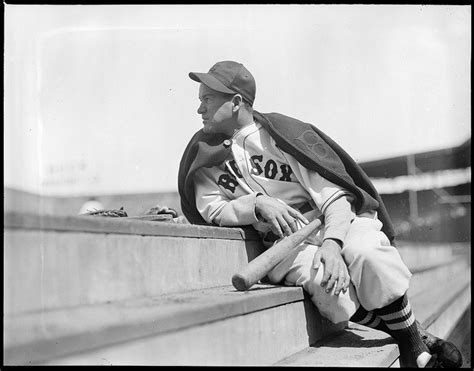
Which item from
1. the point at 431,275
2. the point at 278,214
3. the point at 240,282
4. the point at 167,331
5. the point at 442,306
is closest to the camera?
the point at 167,331

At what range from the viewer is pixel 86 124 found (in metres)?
1.67

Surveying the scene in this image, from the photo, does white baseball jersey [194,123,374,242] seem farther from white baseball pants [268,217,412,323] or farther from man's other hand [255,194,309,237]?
white baseball pants [268,217,412,323]

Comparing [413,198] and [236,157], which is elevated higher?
[236,157]

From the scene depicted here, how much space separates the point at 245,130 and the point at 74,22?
0.57 m

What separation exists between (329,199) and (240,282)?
0.41 meters

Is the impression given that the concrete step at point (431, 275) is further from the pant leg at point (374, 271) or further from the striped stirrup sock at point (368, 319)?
Result: the pant leg at point (374, 271)

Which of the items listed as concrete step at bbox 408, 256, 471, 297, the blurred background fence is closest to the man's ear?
the blurred background fence

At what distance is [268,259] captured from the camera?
4.95 ft

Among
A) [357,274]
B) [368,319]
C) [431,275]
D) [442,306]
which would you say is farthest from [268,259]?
[431,275]

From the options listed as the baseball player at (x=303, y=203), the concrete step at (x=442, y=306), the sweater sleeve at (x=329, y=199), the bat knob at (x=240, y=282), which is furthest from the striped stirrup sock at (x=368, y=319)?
the concrete step at (x=442, y=306)

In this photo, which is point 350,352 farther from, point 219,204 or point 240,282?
point 219,204

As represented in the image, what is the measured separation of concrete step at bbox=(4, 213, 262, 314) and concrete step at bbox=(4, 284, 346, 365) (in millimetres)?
34

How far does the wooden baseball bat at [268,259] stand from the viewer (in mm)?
1418

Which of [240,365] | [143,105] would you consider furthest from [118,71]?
[240,365]
